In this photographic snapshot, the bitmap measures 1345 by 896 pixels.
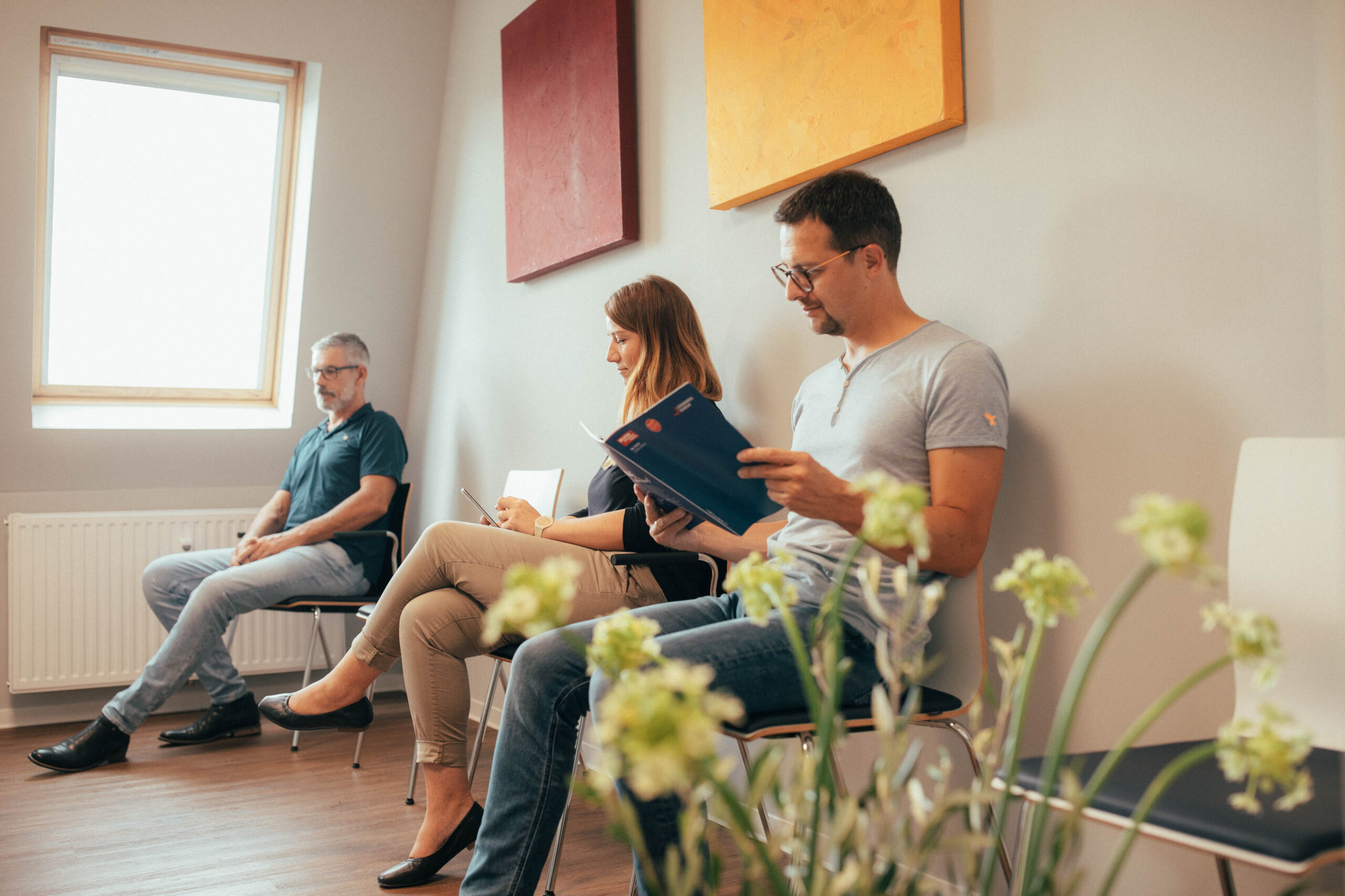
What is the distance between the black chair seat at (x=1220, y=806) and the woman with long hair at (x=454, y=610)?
43.6 inches

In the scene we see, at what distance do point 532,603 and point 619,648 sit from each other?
121 millimetres

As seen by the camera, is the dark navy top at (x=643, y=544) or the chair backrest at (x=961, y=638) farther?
the dark navy top at (x=643, y=544)

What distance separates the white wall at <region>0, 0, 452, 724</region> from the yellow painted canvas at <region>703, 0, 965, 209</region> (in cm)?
181

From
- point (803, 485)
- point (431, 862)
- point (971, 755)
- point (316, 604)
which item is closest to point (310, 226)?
point (316, 604)

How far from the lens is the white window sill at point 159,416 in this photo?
12.2 feet

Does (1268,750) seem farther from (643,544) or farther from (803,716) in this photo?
(643,544)

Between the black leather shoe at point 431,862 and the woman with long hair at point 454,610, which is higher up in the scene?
the woman with long hair at point 454,610

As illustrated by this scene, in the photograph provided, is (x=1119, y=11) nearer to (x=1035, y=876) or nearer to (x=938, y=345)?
(x=938, y=345)

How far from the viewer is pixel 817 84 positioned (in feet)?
6.66

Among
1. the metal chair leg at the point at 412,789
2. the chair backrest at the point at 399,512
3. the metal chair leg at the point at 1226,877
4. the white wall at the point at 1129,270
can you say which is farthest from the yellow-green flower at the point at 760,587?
the chair backrest at the point at 399,512

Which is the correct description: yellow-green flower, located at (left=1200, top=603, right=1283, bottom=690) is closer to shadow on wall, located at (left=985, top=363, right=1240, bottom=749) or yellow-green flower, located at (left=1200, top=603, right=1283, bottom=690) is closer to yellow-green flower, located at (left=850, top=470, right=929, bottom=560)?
yellow-green flower, located at (left=850, top=470, right=929, bottom=560)

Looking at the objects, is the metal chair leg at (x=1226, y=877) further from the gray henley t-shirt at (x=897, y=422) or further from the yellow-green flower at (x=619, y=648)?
the yellow-green flower at (x=619, y=648)

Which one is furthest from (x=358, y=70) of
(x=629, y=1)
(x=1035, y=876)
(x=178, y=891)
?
(x=1035, y=876)

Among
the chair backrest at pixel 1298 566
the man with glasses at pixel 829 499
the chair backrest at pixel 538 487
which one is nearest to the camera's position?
the chair backrest at pixel 1298 566
